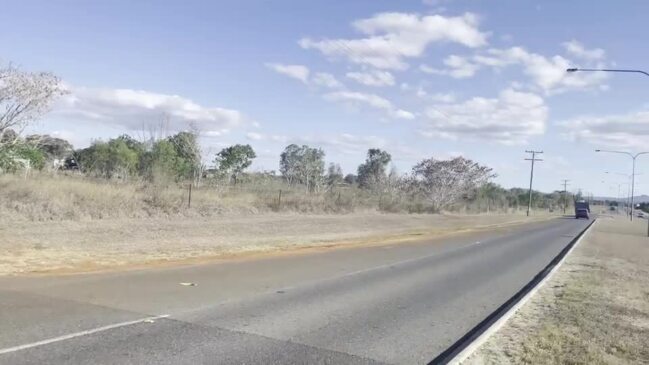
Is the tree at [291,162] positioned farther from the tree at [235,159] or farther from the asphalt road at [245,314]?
the asphalt road at [245,314]

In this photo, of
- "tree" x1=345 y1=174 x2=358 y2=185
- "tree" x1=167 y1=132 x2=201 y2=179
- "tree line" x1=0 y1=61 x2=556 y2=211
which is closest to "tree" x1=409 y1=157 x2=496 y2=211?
"tree line" x1=0 y1=61 x2=556 y2=211

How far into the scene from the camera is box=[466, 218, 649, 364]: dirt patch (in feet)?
24.2

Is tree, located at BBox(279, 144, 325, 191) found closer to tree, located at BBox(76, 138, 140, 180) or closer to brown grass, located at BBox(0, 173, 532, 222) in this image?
tree, located at BBox(76, 138, 140, 180)

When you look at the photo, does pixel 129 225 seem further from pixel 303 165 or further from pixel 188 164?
pixel 303 165

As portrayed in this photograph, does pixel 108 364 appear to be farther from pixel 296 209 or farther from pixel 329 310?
pixel 296 209

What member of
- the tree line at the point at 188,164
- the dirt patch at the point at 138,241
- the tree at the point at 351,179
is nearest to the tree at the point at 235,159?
the tree line at the point at 188,164

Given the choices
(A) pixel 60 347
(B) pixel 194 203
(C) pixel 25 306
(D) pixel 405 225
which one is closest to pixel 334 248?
(B) pixel 194 203

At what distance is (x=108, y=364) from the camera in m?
5.97

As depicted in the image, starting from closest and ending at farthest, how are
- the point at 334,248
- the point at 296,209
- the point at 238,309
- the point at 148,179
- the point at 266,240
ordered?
the point at 238,309 → the point at 334,248 → the point at 266,240 → the point at 148,179 → the point at 296,209

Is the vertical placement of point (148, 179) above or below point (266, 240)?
above

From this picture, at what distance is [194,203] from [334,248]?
9.76 m

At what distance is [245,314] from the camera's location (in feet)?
29.6

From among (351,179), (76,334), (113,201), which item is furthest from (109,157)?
(351,179)

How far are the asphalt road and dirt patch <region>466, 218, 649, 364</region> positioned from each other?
2.32 ft
